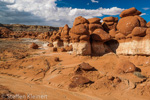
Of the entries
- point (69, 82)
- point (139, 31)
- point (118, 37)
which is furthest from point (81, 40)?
point (139, 31)

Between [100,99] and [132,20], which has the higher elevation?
[132,20]

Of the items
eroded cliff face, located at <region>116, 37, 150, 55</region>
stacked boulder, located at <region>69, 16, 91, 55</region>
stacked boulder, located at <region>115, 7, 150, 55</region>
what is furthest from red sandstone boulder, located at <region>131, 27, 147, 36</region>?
stacked boulder, located at <region>69, 16, 91, 55</region>

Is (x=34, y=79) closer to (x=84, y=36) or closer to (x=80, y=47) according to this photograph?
(x=80, y=47)

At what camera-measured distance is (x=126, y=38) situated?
352 inches

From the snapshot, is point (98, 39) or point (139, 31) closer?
point (139, 31)

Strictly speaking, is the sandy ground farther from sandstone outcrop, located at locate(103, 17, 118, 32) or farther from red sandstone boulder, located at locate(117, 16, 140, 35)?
sandstone outcrop, located at locate(103, 17, 118, 32)

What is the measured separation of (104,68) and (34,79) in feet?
17.2

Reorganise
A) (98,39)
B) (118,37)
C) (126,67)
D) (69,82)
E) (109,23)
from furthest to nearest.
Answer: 1. (109,23)
2. (98,39)
3. (118,37)
4. (126,67)
5. (69,82)

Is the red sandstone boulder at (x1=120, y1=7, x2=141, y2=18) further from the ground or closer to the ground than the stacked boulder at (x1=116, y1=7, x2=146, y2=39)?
further from the ground

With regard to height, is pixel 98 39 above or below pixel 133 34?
below

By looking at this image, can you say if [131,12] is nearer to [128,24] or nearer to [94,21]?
[128,24]

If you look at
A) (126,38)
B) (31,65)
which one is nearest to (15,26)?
(31,65)

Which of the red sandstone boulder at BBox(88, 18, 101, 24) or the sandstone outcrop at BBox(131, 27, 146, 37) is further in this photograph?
the red sandstone boulder at BBox(88, 18, 101, 24)

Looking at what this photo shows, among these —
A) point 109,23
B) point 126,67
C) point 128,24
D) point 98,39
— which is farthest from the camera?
point 109,23
